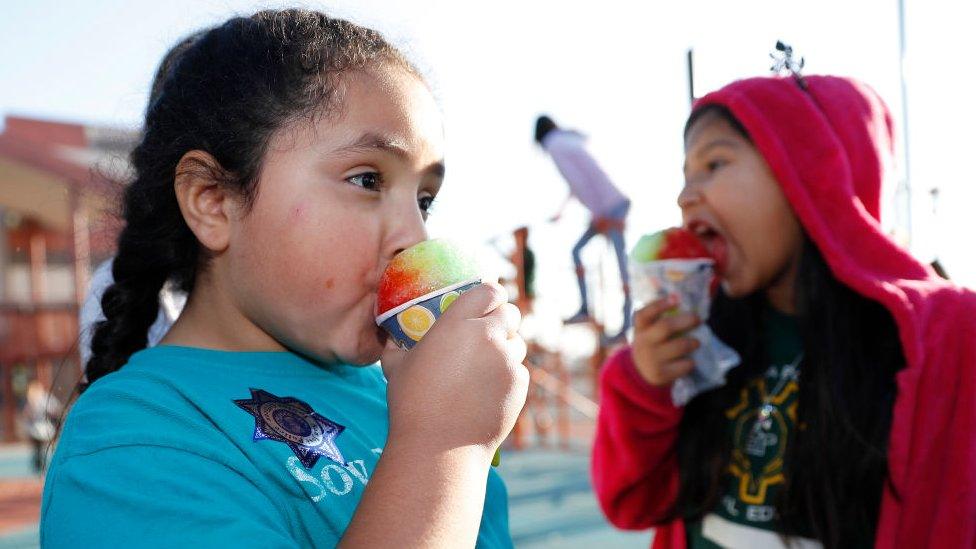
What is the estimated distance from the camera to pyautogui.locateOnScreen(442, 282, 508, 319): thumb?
105cm

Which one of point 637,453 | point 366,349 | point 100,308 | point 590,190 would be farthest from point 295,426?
point 590,190

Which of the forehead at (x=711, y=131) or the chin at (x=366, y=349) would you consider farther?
the forehead at (x=711, y=131)

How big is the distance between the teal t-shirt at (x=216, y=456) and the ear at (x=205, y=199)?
189 mm

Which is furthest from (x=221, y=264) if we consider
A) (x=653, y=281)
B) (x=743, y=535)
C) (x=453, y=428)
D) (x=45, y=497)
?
(x=743, y=535)

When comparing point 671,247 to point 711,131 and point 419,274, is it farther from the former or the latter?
point 419,274

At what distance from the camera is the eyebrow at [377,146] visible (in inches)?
44.3

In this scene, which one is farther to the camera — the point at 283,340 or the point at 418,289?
the point at 283,340

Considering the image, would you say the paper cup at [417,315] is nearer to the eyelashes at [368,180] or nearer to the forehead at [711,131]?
the eyelashes at [368,180]

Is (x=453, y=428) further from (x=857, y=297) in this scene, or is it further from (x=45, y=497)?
(x=857, y=297)

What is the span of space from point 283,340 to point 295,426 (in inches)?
6.4

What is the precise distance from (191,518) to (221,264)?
0.51m

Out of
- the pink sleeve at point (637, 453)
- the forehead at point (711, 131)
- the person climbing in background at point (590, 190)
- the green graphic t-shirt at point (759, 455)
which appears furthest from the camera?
the person climbing in background at point (590, 190)

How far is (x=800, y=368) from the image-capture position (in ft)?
6.15

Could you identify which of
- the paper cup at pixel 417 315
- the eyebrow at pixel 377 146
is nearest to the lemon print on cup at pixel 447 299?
the paper cup at pixel 417 315
